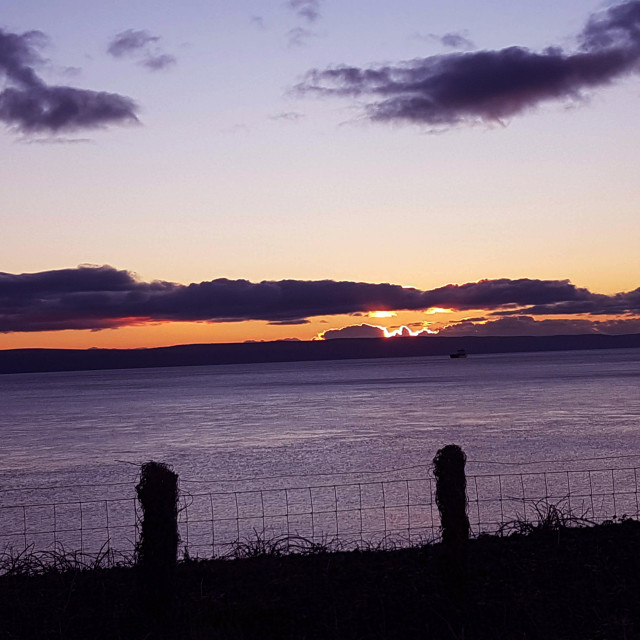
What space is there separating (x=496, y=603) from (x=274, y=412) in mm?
83632

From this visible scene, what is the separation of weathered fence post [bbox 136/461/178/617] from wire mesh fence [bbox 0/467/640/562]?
33.0 ft

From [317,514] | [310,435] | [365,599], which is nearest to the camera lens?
[365,599]

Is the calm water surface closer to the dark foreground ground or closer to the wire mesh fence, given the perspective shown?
the wire mesh fence

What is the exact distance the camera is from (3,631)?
345 inches

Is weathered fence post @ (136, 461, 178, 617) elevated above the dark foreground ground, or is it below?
above

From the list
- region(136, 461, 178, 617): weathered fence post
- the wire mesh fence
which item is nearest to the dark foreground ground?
region(136, 461, 178, 617): weathered fence post

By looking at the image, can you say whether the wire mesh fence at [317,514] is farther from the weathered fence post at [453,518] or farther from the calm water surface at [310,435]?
the weathered fence post at [453,518]

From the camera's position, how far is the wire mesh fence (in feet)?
71.6

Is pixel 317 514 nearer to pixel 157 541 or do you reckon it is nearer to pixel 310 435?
pixel 157 541

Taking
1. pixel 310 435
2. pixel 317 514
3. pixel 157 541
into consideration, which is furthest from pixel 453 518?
pixel 310 435

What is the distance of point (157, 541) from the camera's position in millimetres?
9031

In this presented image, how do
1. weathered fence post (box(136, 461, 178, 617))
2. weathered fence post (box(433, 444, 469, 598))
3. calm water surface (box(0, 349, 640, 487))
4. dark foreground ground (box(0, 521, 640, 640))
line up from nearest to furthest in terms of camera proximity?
dark foreground ground (box(0, 521, 640, 640)), weathered fence post (box(136, 461, 178, 617)), weathered fence post (box(433, 444, 469, 598)), calm water surface (box(0, 349, 640, 487))

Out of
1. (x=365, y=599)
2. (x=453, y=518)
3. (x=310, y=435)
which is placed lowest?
(x=310, y=435)

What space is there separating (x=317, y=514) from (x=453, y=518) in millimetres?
17645
